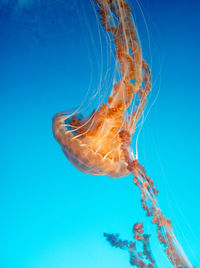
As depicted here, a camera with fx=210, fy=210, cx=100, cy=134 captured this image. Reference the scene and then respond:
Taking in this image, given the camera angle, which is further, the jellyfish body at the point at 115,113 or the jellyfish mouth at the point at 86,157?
→ the jellyfish mouth at the point at 86,157

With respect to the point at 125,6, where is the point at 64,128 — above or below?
below

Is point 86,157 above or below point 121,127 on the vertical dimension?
below

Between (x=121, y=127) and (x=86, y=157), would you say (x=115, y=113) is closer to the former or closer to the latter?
(x=121, y=127)

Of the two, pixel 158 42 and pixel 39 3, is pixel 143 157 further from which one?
pixel 39 3

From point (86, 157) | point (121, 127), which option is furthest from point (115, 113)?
point (86, 157)

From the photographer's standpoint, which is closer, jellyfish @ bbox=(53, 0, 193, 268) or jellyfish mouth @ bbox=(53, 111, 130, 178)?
jellyfish @ bbox=(53, 0, 193, 268)

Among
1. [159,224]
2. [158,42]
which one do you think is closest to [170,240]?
[159,224]

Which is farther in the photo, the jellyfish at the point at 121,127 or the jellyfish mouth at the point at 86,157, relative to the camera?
the jellyfish mouth at the point at 86,157
